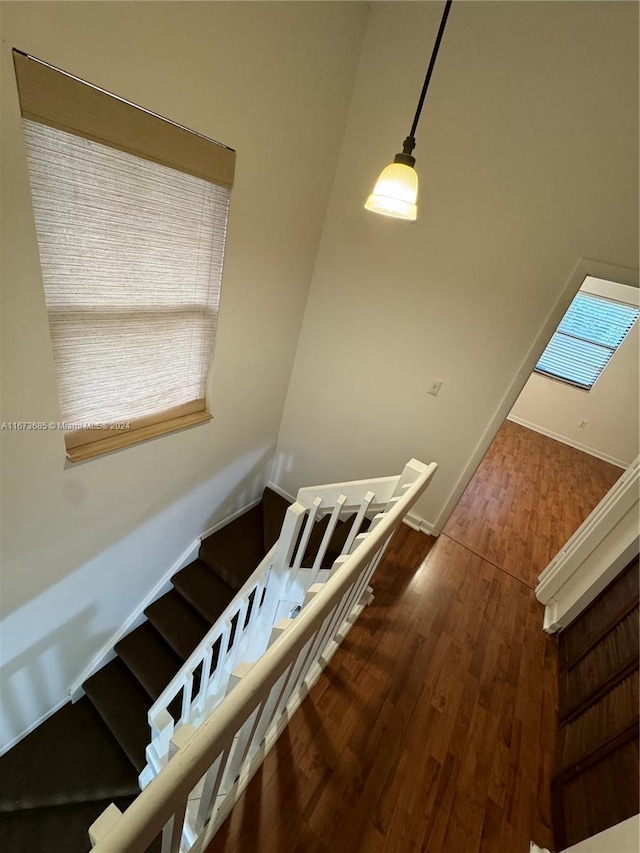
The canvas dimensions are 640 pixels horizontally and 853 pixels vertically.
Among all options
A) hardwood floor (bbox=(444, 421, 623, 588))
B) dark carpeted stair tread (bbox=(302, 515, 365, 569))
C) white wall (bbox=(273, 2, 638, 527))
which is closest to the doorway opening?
hardwood floor (bbox=(444, 421, 623, 588))

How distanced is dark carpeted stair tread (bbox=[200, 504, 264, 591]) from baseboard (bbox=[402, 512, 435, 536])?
119 cm

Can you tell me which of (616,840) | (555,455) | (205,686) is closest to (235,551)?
(205,686)

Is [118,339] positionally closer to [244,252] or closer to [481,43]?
[244,252]

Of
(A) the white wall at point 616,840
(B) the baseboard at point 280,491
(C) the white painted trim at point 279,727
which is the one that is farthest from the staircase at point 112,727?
(A) the white wall at point 616,840

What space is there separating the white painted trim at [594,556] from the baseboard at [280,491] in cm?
196

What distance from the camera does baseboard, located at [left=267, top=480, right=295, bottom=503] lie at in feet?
10.3

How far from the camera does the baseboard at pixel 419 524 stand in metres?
2.51

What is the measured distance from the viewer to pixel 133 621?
2377 millimetres

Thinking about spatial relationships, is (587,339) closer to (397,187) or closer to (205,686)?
(397,187)

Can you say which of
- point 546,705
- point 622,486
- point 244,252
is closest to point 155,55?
point 244,252

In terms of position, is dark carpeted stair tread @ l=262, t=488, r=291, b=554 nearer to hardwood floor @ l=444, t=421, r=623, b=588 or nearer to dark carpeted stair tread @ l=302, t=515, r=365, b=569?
dark carpeted stair tread @ l=302, t=515, r=365, b=569

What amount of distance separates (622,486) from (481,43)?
2.26 meters

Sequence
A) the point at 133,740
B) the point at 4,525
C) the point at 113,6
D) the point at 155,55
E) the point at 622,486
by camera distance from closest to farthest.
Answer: the point at 113,6
the point at 155,55
the point at 4,525
the point at 622,486
the point at 133,740

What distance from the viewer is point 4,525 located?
1420 millimetres
